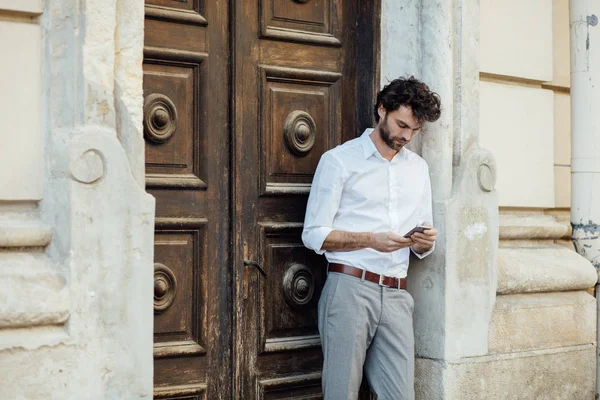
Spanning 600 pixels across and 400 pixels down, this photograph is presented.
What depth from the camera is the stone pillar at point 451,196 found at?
541 cm

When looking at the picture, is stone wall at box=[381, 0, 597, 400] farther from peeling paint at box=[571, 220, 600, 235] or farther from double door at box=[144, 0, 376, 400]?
double door at box=[144, 0, 376, 400]

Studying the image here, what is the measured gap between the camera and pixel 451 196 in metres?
5.52

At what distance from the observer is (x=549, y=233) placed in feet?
20.6

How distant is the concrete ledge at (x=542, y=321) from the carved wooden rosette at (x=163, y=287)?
1.87 metres

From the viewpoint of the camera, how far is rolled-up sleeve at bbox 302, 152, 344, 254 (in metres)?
4.85

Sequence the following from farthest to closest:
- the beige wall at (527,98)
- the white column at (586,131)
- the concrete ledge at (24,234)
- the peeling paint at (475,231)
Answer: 1. the white column at (586,131)
2. the beige wall at (527,98)
3. the peeling paint at (475,231)
4. the concrete ledge at (24,234)

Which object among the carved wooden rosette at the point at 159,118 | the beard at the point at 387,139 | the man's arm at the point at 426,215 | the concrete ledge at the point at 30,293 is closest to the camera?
the concrete ledge at the point at 30,293

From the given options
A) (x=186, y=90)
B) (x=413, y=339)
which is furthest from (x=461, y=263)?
(x=186, y=90)

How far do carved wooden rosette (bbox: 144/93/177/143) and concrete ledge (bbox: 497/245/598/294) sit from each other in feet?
7.06

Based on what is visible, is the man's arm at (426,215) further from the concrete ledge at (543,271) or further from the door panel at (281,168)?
the concrete ledge at (543,271)

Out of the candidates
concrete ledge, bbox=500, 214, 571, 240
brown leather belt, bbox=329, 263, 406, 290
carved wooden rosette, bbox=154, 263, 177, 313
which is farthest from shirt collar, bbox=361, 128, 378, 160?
concrete ledge, bbox=500, 214, 571, 240

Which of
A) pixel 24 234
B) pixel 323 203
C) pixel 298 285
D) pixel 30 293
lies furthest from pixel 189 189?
pixel 30 293

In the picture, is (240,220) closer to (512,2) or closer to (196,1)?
(196,1)

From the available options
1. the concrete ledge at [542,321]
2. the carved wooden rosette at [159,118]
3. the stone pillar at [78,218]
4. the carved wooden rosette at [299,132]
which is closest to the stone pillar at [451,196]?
the concrete ledge at [542,321]
